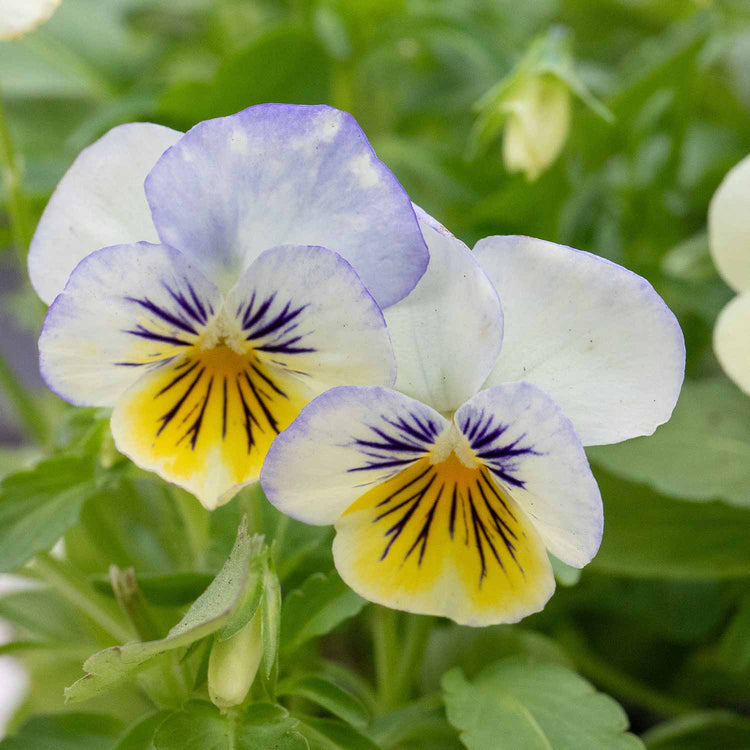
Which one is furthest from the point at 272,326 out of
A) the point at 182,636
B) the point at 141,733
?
the point at 141,733

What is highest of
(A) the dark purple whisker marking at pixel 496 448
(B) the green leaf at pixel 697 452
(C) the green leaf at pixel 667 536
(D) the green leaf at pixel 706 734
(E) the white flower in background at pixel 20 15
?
(E) the white flower in background at pixel 20 15

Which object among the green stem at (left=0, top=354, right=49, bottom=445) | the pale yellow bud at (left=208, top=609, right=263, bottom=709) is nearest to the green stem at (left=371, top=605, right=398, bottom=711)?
the pale yellow bud at (left=208, top=609, right=263, bottom=709)

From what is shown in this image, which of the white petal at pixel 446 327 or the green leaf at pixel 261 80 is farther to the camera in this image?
the green leaf at pixel 261 80

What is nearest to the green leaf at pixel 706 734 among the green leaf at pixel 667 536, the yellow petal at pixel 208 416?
the green leaf at pixel 667 536

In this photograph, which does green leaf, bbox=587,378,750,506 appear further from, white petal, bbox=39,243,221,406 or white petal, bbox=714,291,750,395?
white petal, bbox=39,243,221,406

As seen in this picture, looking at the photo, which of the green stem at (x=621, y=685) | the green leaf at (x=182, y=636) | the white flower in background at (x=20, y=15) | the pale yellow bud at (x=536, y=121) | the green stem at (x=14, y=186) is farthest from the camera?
the green stem at (x=621, y=685)

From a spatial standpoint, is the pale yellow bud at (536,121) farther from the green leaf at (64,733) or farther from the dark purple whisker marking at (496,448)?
the green leaf at (64,733)

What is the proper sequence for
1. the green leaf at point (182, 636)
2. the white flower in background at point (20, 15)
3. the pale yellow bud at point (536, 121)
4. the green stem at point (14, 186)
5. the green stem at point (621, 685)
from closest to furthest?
1. the green leaf at point (182, 636)
2. the white flower in background at point (20, 15)
3. the green stem at point (14, 186)
4. the pale yellow bud at point (536, 121)
5. the green stem at point (621, 685)
